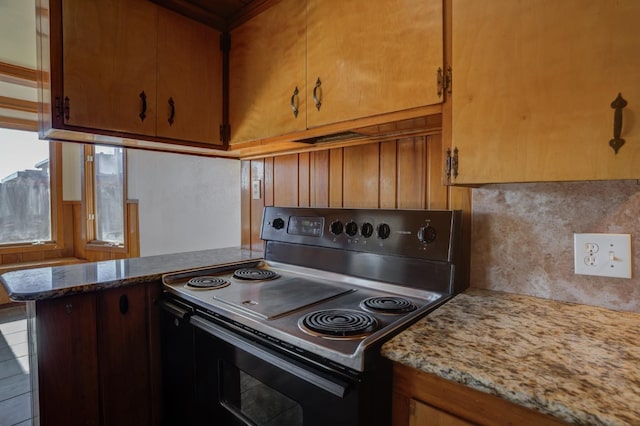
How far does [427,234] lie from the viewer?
3.97 ft

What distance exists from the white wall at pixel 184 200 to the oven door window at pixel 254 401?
1182mm

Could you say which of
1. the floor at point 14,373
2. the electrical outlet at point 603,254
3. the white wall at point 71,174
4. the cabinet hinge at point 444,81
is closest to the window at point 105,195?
the white wall at point 71,174

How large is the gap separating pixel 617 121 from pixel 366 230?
0.84m

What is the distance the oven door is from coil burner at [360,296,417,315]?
306mm

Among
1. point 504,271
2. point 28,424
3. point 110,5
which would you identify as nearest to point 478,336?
point 504,271

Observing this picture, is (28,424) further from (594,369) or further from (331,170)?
(594,369)

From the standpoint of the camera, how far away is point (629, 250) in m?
0.95

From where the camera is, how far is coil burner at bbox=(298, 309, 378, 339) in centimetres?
88

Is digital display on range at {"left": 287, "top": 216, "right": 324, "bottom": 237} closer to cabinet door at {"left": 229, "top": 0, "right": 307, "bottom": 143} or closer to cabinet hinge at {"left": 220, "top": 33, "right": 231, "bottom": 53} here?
cabinet door at {"left": 229, "top": 0, "right": 307, "bottom": 143}

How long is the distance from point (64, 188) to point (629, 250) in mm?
5264

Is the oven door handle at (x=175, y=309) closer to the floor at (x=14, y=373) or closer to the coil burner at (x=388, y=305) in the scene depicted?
the coil burner at (x=388, y=305)

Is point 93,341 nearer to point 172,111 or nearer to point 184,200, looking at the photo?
point 172,111

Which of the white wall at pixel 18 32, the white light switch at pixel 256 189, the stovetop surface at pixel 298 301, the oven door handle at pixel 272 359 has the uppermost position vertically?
the white wall at pixel 18 32

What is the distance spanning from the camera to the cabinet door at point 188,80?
1592 millimetres
